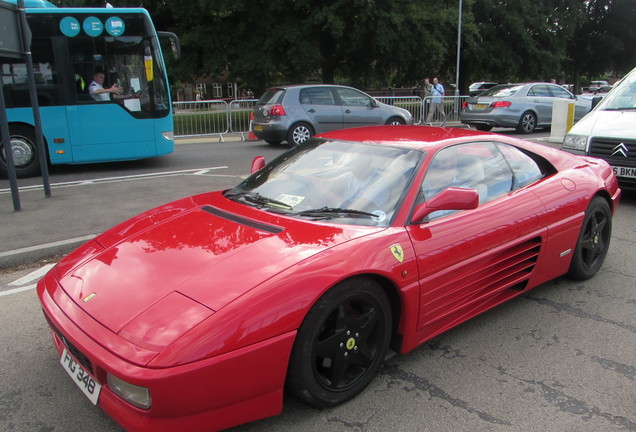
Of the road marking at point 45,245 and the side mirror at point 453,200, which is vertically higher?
the side mirror at point 453,200

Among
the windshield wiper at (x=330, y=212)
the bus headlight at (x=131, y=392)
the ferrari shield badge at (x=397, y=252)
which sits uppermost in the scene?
the windshield wiper at (x=330, y=212)

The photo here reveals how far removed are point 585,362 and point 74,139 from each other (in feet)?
29.4

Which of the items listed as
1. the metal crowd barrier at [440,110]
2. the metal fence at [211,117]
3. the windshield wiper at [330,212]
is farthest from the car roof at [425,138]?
the metal crowd barrier at [440,110]

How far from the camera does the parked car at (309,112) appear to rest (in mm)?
12766

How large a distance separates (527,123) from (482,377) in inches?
578

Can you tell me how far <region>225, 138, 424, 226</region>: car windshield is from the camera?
9.87ft

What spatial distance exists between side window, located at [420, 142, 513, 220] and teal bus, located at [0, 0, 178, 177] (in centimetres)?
762

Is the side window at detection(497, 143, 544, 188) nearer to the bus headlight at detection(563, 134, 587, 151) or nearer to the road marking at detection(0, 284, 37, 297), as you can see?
the bus headlight at detection(563, 134, 587, 151)

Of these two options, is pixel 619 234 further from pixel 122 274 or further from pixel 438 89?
pixel 438 89

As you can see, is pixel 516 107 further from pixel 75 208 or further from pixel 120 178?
pixel 75 208

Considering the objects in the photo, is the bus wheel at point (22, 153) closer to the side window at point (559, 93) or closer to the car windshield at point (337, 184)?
the car windshield at point (337, 184)

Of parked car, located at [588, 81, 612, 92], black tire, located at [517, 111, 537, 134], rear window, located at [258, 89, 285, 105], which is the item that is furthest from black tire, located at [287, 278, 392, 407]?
parked car, located at [588, 81, 612, 92]

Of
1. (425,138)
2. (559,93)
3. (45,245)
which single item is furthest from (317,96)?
(425,138)

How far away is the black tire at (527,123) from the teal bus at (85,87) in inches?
430
